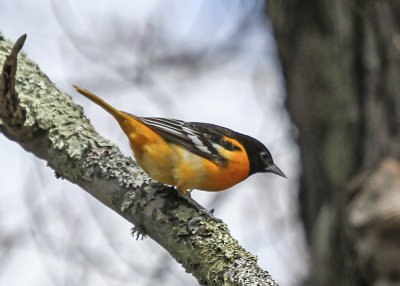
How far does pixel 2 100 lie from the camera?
11.2ft

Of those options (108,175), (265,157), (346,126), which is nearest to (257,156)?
(265,157)

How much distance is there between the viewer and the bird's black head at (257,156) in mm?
5363

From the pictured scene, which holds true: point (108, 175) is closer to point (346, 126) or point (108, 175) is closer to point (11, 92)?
point (11, 92)

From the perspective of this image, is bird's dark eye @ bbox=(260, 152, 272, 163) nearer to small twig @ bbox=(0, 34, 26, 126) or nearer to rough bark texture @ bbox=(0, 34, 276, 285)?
rough bark texture @ bbox=(0, 34, 276, 285)

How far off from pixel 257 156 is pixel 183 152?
1103 mm

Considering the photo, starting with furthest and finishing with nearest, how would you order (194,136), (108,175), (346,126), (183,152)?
(346,126) < (194,136) < (183,152) < (108,175)

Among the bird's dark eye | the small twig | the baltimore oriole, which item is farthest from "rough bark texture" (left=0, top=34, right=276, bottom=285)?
the bird's dark eye

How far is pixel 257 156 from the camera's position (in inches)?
213

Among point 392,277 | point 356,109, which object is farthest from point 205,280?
point 356,109

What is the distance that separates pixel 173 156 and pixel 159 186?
681mm

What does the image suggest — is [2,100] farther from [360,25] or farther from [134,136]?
[360,25]

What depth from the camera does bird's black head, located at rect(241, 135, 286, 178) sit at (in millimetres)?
5363

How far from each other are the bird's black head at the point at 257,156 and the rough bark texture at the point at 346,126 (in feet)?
1.05

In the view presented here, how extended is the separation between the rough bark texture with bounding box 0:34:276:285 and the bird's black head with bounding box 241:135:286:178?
1.62 metres
